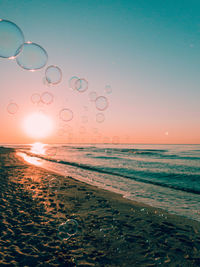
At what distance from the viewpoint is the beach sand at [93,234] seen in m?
3.55

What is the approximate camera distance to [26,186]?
9016 mm

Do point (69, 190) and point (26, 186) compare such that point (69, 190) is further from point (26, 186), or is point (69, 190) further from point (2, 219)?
point (2, 219)

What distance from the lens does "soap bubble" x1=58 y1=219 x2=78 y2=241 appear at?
4.31 metres

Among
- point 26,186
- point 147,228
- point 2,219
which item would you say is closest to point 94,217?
point 147,228

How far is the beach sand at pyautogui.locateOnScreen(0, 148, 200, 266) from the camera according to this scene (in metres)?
3.55

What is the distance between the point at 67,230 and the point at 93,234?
0.68 metres

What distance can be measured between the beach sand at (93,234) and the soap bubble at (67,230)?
0.10 metres

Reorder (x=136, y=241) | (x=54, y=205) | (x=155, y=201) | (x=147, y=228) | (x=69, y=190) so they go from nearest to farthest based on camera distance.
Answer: (x=136, y=241), (x=147, y=228), (x=54, y=205), (x=155, y=201), (x=69, y=190)

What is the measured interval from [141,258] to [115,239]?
817mm

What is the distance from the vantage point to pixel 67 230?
455cm

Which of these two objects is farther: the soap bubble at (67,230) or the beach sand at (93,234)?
the soap bubble at (67,230)

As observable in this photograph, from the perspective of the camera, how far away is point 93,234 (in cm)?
450

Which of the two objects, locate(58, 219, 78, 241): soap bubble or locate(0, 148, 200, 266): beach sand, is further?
locate(58, 219, 78, 241): soap bubble

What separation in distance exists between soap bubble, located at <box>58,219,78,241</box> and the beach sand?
10 cm
